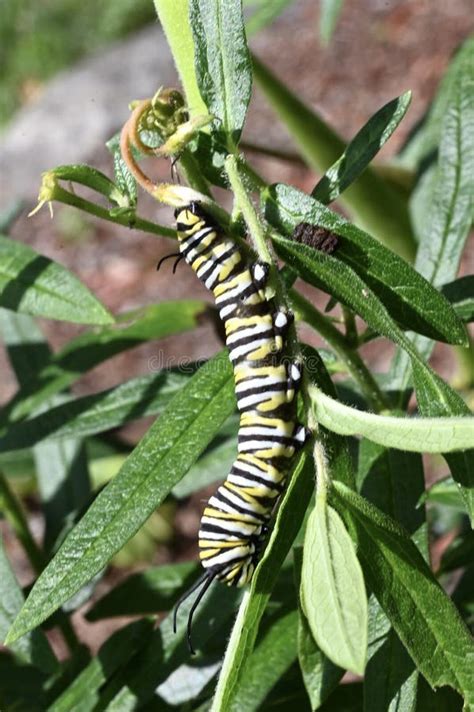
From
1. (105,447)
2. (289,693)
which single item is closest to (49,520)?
(105,447)

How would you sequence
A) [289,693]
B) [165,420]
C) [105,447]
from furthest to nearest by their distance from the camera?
[105,447] → [289,693] → [165,420]

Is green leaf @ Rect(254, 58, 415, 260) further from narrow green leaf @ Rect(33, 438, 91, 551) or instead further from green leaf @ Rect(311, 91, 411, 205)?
green leaf @ Rect(311, 91, 411, 205)

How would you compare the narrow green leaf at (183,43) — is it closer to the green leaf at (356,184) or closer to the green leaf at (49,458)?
the green leaf at (49,458)

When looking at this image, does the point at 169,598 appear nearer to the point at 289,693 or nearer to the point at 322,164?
the point at 289,693

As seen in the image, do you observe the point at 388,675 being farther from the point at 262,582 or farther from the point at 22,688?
the point at 22,688

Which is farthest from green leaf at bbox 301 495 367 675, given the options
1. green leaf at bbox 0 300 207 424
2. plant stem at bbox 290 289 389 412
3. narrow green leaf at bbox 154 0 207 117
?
green leaf at bbox 0 300 207 424

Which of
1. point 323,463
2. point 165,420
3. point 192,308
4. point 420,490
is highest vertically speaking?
point 192,308

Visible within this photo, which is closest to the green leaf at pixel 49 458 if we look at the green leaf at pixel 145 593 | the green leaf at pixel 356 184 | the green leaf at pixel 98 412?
the green leaf at pixel 145 593

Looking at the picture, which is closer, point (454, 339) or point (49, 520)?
point (454, 339)

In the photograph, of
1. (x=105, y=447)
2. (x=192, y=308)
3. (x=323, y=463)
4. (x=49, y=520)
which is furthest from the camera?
(x=105, y=447)
